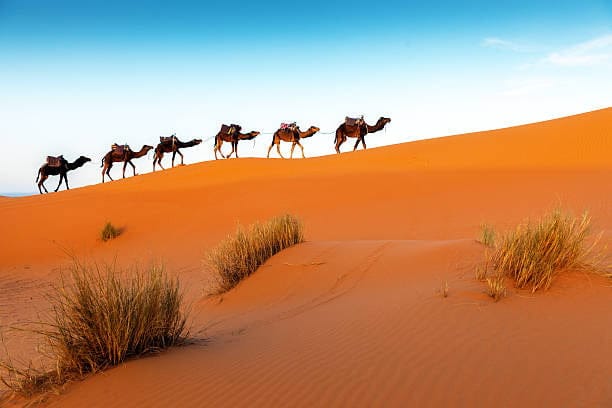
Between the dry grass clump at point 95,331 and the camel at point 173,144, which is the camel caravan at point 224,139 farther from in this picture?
the dry grass clump at point 95,331

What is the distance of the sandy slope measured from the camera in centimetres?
297

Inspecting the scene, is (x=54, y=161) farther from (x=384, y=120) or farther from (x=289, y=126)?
(x=384, y=120)

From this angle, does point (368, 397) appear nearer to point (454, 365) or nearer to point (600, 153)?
point (454, 365)

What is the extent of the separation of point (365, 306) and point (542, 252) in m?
1.90

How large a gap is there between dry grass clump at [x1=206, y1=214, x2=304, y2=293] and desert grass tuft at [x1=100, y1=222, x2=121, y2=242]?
882cm

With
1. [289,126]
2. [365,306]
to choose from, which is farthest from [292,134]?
[365,306]

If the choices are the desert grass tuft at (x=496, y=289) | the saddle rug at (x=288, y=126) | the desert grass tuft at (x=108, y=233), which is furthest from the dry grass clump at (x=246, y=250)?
the saddle rug at (x=288, y=126)

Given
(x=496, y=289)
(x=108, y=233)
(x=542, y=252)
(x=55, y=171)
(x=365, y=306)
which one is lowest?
(x=365, y=306)

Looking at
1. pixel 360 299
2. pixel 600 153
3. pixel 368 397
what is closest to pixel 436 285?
pixel 360 299

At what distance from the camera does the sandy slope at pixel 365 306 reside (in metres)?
2.97

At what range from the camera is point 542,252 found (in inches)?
189

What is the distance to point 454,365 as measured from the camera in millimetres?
3184

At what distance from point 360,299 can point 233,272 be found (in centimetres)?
280

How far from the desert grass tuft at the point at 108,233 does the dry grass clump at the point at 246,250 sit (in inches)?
347
